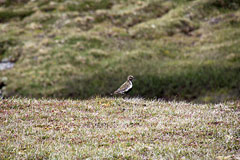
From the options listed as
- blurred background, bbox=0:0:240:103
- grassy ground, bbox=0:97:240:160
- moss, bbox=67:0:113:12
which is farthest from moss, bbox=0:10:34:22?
grassy ground, bbox=0:97:240:160

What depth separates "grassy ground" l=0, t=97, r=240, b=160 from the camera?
30.2ft

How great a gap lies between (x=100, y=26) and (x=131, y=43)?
7.78 meters

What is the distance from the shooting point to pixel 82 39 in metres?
50.3

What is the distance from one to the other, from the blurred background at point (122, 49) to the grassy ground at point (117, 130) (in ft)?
53.1

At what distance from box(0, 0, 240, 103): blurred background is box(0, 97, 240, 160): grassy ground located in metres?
16.2

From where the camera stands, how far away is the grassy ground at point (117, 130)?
9211mm

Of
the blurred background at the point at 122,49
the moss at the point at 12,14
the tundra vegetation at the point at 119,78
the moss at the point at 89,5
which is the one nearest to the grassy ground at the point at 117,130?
the tundra vegetation at the point at 119,78

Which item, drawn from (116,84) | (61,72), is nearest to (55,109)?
(116,84)

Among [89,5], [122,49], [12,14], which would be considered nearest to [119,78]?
[122,49]

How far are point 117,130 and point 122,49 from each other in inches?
1501

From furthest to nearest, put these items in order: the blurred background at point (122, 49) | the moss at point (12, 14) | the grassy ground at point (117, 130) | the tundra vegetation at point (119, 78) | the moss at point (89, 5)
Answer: the moss at point (12, 14), the moss at point (89, 5), the blurred background at point (122, 49), the tundra vegetation at point (119, 78), the grassy ground at point (117, 130)

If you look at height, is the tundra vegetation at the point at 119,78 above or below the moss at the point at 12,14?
below

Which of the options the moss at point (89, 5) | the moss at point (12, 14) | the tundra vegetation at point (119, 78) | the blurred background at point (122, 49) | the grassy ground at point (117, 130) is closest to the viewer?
the grassy ground at point (117, 130)

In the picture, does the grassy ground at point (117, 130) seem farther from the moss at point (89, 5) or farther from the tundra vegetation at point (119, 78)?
the moss at point (89, 5)
